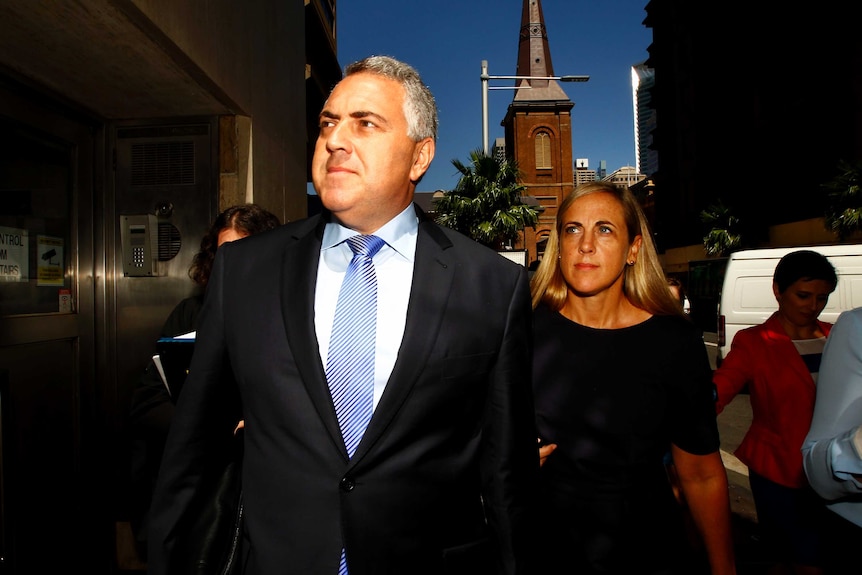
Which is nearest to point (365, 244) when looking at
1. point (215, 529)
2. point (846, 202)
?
point (215, 529)

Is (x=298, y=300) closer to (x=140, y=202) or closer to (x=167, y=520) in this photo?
(x=167, y=520)

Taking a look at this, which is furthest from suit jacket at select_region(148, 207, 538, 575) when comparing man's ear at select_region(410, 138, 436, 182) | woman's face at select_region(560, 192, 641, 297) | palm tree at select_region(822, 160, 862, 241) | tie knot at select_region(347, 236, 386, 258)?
palm tree at select_region(822, 160, 862, 241)

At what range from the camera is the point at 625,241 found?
2104mm

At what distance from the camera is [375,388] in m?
1.40

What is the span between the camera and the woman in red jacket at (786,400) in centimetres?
254

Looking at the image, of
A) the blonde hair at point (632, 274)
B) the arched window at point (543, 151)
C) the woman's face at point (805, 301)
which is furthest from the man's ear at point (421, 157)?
the arched window at point (543, 151)

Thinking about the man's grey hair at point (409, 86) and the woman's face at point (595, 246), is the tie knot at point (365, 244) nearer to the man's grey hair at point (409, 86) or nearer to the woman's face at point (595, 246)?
the man's grey hair at point (409, 86)

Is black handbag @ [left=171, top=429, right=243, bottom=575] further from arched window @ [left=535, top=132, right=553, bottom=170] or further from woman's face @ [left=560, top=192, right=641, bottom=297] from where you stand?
arched window @ [left=535, top=132, right=553, bottom=170]

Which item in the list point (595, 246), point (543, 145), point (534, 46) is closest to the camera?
point (595, 246)

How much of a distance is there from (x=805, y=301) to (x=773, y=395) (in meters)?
0.59

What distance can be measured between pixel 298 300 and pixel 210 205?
2.75 metres

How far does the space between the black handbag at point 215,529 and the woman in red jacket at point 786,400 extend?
2445 mm

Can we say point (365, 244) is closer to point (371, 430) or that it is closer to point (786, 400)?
point (371, 430)

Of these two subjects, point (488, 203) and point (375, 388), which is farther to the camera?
point (488, 203)
